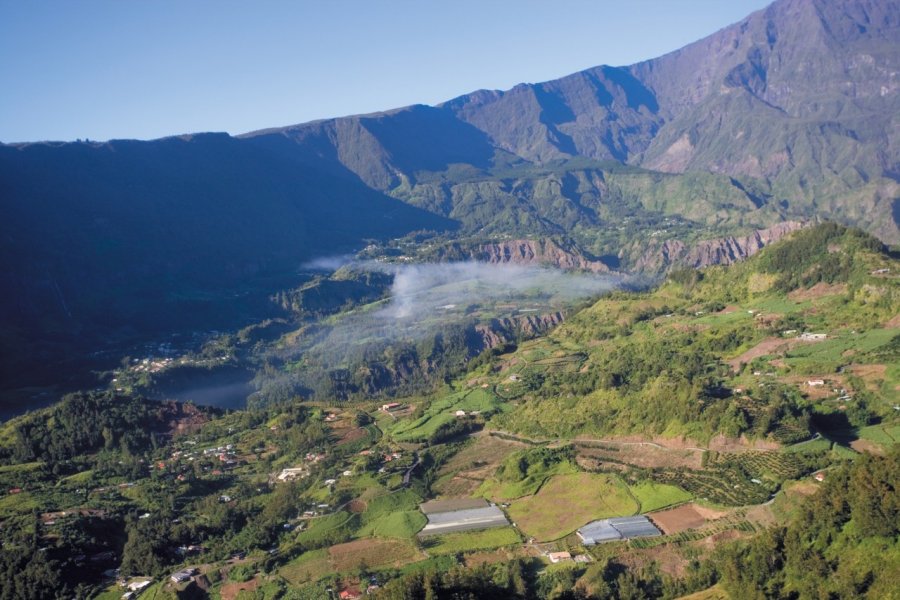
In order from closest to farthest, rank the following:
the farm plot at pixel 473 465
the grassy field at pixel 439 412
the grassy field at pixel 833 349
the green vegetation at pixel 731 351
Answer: the green vegetation at pixel 731 351, the farm plot at pixel 473 465, the grassy field at pixel 833 349, the grassy field at pixel 439 412

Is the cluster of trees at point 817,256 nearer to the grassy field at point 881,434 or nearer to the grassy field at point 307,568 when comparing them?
the grassy field at point 881,434

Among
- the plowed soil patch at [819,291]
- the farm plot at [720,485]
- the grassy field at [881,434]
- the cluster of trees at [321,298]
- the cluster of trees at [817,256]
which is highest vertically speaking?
the cluster of trees at [817,256]

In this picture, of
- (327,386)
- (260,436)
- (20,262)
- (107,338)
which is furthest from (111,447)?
(20,262)

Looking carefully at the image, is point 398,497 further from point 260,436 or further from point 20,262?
point 20,262

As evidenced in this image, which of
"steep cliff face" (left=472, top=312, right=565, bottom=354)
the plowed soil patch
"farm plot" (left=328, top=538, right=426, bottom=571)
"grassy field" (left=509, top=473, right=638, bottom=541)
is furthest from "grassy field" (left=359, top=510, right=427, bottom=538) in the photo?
"steep cliff face" (left=472, top=312, right=565, bottom=354)

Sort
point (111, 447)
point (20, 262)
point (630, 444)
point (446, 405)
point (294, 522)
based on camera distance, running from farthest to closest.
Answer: point (20, 262) < point (446, 405) < point (111, 447) < point (630, 444) < point (294, 522)

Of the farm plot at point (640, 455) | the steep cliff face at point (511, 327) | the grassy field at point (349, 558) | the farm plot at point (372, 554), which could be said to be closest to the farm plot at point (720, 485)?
the farm plot at point (640, 455)

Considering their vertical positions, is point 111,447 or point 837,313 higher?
point 837,313
